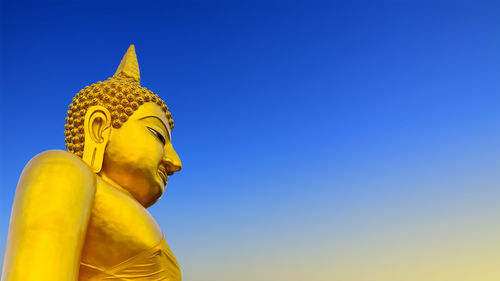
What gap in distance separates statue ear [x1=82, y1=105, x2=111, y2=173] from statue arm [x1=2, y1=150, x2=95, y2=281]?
0.56m

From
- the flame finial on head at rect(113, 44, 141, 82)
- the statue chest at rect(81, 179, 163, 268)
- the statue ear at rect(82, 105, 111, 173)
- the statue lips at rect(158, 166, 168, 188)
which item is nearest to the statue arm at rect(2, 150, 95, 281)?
the statue chest at rect(81, 179, 163, 268)

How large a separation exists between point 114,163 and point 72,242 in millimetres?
1270

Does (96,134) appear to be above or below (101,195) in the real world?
above

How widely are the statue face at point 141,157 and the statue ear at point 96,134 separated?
0.26 feet

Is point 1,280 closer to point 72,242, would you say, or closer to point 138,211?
point 72,242

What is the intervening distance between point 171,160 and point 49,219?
186cm

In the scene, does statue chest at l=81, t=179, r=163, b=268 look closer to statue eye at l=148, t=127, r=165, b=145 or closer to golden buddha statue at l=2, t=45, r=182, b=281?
golden buddha statue at l=2, t=45, r=182, b=281

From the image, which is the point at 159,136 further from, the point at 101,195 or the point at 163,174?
the point at 101,195

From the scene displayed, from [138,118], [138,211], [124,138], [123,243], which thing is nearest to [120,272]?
[123,243]

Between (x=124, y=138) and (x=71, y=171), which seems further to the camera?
(x=124, y=138)

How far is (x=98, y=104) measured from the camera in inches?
194

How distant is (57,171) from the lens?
379 centimetres

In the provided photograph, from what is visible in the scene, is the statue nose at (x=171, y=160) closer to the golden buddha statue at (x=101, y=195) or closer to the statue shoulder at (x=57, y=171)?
the golden buddha statue at (x=101, y=195)

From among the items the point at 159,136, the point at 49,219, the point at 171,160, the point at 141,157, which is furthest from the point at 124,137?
the point at 49,219
